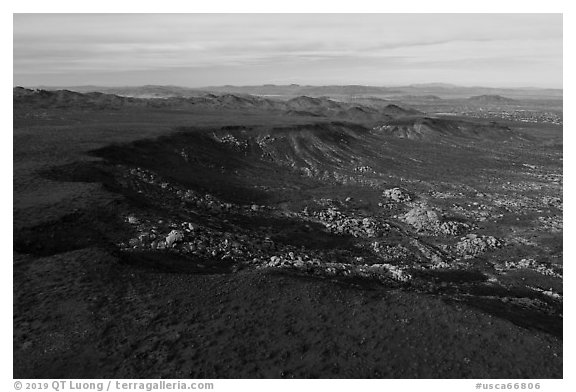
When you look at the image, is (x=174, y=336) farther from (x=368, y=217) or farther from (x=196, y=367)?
(x=368, y=217)

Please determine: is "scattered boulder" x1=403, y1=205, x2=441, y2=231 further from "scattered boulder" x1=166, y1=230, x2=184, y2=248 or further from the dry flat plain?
"scattered boulder" x1=166, y1=230, x2=184, y2=248

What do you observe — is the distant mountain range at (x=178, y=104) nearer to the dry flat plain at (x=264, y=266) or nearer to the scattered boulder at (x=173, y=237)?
the dry flat plain at (x=264, y=266)

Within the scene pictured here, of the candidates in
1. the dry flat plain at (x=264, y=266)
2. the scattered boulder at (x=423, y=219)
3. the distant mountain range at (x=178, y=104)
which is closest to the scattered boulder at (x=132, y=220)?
the dry flat plain at (x=264, y=266)

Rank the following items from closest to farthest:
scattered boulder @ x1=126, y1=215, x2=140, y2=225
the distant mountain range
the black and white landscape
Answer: the black and white landscape < scattered boulder @ x1=126, y1=215, x2=140, y2=225 < the distant mountain range

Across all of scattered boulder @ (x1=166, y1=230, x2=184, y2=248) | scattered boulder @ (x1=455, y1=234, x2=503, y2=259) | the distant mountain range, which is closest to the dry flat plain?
scattered boulder @ (x1=166, y1=230, x2=184, y2=248)

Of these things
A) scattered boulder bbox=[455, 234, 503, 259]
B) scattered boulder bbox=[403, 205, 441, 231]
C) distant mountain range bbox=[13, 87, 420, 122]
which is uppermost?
distant mountain range bbox=[13, 87, 420, 122]

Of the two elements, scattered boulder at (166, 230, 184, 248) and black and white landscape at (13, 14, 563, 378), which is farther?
scattered boulder at (166, 230, 184, 248)

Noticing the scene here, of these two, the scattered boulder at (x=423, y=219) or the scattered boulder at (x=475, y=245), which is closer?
the scattered boulder at (x=475, y=245)

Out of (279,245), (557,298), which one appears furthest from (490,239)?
(279,245)
